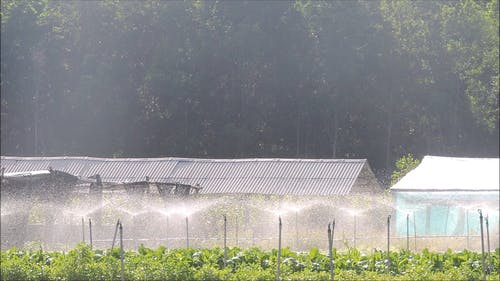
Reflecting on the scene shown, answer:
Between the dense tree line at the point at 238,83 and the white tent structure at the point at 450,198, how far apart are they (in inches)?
1060

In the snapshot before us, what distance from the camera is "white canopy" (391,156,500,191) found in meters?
35.0

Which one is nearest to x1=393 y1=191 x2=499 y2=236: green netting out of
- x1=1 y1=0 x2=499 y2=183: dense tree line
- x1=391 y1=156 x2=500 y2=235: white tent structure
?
x1=391 y1=156 x2=500 y2=235: white tent structure

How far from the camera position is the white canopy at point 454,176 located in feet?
115

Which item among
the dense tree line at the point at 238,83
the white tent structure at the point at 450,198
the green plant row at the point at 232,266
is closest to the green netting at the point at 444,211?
the white tent structure at the point at 450,198

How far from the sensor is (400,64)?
6619cm

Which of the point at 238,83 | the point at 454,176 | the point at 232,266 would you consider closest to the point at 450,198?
A: the point at 454,176

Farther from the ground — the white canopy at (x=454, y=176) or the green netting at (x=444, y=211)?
the white canopy at (x=454, y=176)

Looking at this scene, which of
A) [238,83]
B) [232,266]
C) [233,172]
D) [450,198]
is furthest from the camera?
[238,83]

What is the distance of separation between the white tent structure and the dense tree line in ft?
88.3

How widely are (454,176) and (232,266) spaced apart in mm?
15354

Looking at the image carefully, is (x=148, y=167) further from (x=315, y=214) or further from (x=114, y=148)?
(x=114, y=148)

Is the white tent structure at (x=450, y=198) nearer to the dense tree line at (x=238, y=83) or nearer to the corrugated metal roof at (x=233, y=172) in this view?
the corrugated metal roof at (x=233, y=172)

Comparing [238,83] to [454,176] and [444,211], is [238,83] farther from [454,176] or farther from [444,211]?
[444,211]

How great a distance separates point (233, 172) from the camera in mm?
42750
